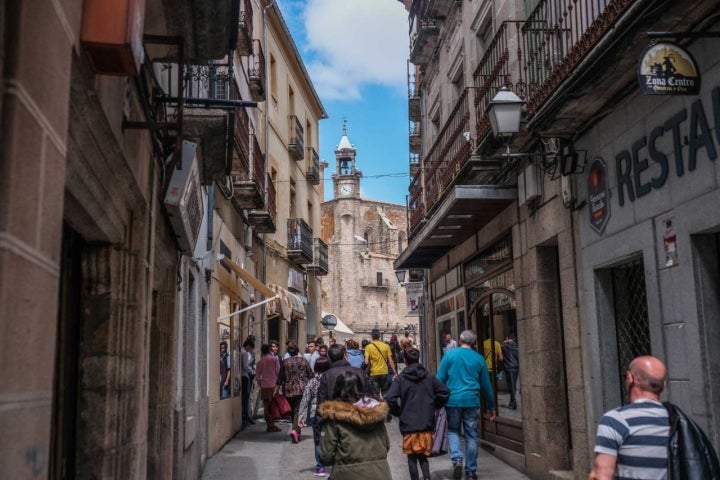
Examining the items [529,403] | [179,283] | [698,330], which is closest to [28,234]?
[698,330]

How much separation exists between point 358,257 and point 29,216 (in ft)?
214

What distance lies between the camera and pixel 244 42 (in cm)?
1523

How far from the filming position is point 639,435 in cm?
391

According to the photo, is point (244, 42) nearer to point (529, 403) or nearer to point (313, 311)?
point (529, 403)

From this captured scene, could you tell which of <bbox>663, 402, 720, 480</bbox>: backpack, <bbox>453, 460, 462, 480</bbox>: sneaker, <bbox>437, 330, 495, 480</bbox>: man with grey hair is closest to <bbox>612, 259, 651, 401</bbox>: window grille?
<bbox>437, 330, 495, 480</bbox>: man with grey hair

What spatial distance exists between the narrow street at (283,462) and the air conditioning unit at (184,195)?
14.3ft

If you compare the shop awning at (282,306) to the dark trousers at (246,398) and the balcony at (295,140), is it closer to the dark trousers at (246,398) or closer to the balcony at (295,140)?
the dark trousers at (246,398)

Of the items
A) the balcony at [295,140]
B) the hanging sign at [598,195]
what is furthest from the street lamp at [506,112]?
the balcony at [295,140]

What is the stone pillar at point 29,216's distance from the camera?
7.73 feet

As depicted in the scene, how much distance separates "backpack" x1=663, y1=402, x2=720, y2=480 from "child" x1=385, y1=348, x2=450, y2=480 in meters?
4.95

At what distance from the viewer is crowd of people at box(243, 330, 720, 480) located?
155 inches

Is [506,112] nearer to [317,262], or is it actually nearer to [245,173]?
[245,173]

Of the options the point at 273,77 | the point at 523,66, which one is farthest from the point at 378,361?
the point at 273,77

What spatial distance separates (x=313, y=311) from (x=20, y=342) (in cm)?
2869
